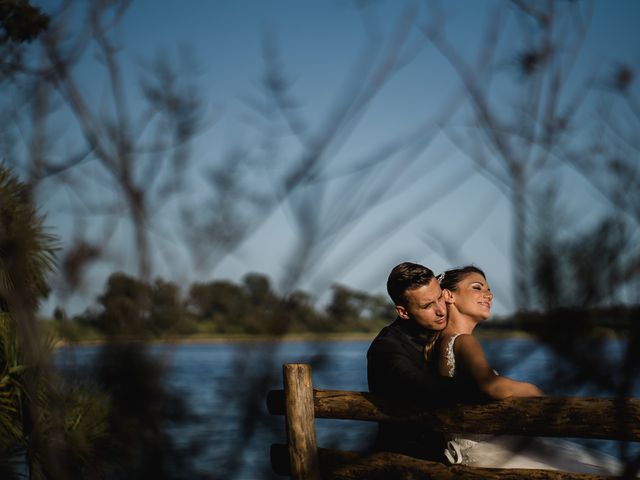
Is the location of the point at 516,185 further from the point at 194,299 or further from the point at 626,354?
the point at 194,299

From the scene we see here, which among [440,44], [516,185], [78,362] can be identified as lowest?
[78,362]

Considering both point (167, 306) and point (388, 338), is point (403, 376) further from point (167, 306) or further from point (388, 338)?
point (167, 306)

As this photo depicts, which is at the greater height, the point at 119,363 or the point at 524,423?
the point at 119,363

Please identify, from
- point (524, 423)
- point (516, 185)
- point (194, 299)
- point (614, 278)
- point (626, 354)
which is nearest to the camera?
point (626, 354)

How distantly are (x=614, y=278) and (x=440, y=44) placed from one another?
1.86ft

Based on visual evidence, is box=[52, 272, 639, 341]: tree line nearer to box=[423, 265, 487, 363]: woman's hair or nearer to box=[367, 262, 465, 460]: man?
box=[367, 262, 465, 460]: man

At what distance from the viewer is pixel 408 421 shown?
285 cm

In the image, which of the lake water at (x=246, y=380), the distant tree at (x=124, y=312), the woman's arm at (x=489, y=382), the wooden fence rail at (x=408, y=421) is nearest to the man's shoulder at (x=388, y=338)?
the wooden fence rail at (x=408, y=421)

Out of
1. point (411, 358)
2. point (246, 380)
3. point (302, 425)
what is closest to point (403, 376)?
point (411, 358)

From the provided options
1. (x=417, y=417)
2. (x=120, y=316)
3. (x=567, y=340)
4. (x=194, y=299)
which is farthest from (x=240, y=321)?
(x=417, y=417)

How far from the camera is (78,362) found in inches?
54.3

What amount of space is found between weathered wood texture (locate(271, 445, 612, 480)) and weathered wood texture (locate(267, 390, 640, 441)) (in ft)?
0.50

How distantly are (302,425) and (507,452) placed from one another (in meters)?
0.83

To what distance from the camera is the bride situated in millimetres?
2600
